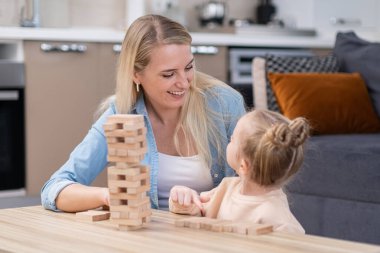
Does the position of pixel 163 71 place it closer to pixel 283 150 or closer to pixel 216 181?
pixel 216 181

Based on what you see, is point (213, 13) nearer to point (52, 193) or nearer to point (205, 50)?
point (205, 50)

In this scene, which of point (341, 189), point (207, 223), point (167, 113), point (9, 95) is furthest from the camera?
point (9, 95)

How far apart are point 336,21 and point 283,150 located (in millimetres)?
4446

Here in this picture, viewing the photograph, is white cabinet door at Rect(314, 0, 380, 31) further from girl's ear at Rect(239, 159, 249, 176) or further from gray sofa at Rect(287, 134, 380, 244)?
girl's ear at Rect(239, 159, 249, 176)

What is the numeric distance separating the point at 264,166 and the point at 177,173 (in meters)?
0.60

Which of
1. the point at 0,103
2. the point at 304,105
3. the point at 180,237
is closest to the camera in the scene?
the point at 180,237

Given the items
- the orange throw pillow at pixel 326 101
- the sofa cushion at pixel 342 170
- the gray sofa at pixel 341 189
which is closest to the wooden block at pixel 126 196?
the gray sofa at pixel 341 189

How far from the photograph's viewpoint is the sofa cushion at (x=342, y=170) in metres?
3.26

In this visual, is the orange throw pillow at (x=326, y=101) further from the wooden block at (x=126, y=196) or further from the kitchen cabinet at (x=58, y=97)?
the wooden block at (x=126, y=196)

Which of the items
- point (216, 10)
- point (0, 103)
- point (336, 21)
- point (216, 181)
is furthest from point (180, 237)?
point (336, 21)

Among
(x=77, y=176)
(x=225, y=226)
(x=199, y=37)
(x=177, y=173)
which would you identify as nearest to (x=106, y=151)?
(x=77, y=176)

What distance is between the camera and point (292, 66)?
4082 millimetres

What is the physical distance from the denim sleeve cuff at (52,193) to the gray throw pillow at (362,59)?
7.48 ft

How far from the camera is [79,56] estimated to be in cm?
463
